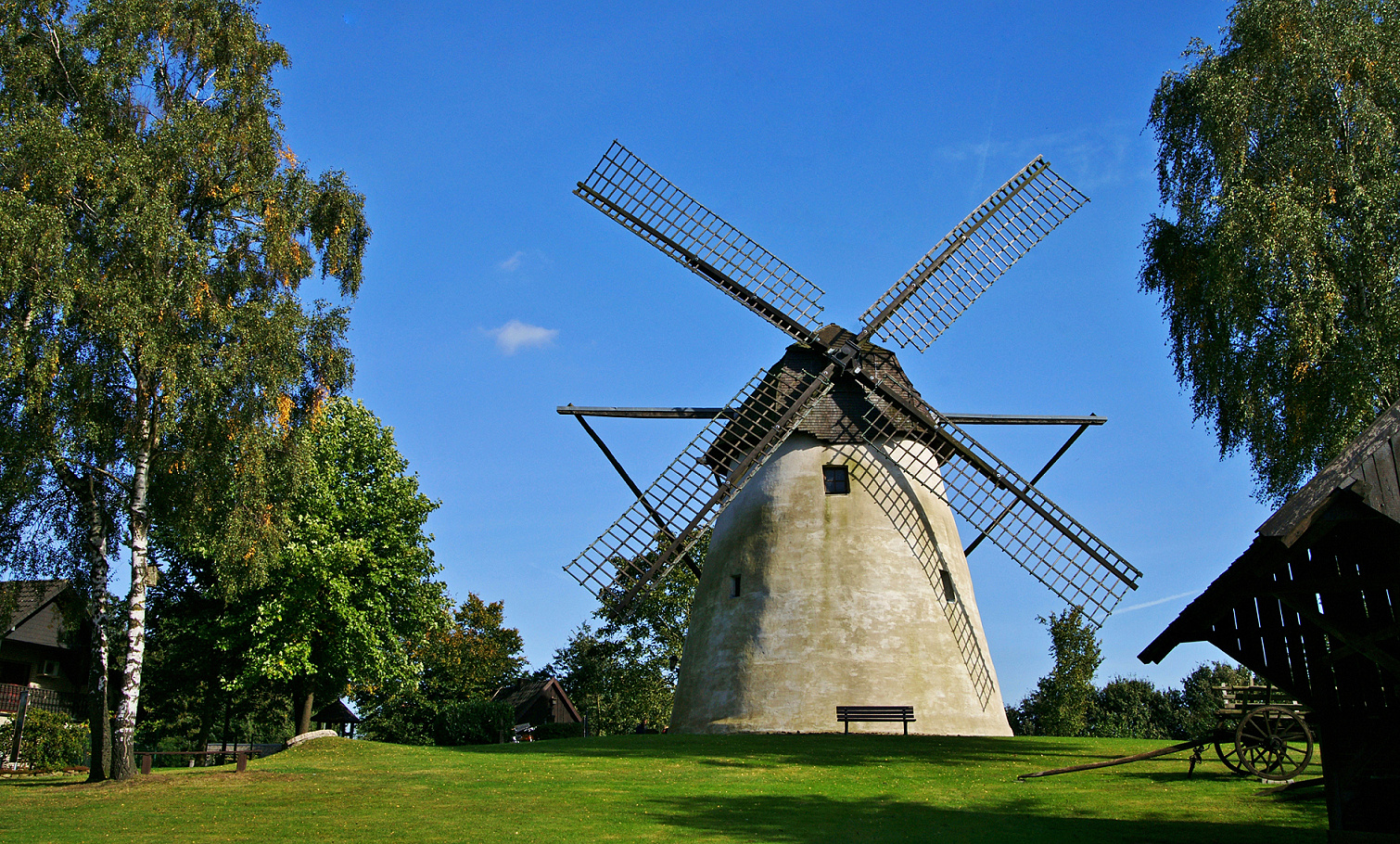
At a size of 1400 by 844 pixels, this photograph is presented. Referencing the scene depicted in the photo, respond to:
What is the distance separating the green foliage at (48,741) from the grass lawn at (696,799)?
16.0ft

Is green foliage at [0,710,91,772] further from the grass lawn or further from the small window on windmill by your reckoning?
the small window on windmill

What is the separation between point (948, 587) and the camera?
23.0 m

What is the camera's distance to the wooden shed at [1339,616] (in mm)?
7906

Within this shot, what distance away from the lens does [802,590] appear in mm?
22156

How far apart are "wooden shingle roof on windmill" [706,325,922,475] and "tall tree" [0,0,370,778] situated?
365 inches

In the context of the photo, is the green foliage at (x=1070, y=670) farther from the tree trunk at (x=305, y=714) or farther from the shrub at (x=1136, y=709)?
the tree trunk at (x=305, y=714)

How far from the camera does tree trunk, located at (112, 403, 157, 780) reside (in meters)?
17.4

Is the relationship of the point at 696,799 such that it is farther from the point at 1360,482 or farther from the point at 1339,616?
→ the point at 1360,482

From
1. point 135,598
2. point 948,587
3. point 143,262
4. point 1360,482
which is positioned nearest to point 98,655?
point 135,598

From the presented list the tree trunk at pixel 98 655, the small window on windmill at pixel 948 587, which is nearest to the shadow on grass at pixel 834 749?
the small window on windmill at pixel 948 587

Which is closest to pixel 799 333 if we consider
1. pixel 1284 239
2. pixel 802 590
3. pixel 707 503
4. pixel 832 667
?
pixel 707 503

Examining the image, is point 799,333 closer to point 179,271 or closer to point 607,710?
point 179,271

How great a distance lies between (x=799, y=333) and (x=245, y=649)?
68.5 ft

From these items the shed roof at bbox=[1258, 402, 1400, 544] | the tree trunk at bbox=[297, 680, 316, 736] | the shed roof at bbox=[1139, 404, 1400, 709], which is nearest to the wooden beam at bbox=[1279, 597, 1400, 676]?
the shed roof at bbox=[1139, 404, 1400, 709]
